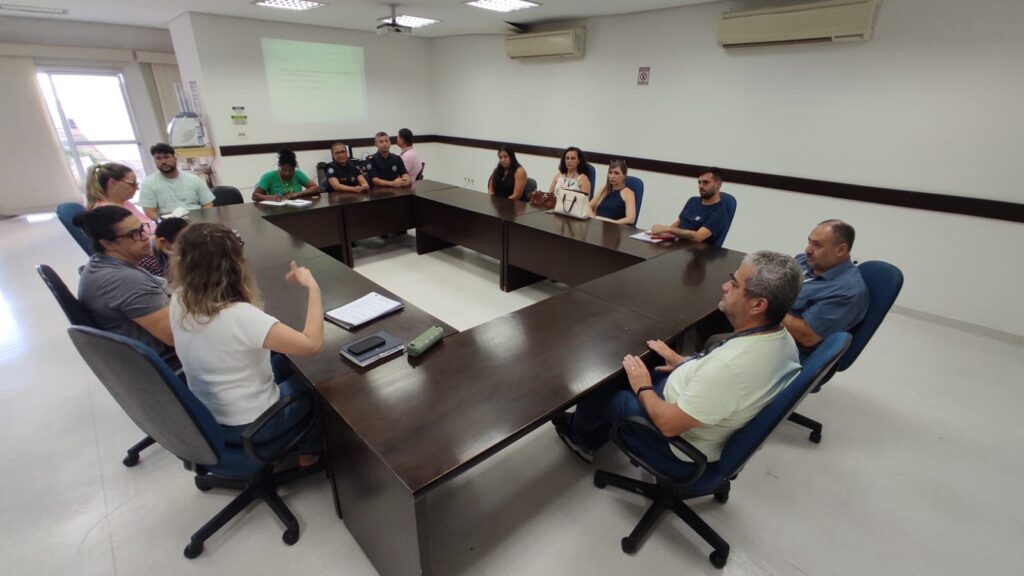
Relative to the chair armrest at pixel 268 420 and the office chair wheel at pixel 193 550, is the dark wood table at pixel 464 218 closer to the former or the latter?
the chair armrest at pixel 268 420

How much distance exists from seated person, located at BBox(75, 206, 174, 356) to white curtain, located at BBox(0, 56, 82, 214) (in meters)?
6.31

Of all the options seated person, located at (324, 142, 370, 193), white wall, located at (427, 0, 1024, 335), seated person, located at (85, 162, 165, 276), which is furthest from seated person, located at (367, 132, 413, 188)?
seated person, located at (85, 162, 165, 276)

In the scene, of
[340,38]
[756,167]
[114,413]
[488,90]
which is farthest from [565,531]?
[340,38]

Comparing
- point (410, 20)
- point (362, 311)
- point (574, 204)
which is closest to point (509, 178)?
point (574, 204)

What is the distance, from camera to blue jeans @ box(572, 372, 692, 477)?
4.57ft

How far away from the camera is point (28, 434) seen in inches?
79.3

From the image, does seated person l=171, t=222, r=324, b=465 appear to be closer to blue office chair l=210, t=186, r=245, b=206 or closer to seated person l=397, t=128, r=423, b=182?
blue office chair l=210, t=186, r=245, b=206

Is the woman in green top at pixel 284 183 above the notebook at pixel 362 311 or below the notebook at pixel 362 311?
above

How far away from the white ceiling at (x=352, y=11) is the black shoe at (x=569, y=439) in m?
3.84

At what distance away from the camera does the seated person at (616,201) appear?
338cm

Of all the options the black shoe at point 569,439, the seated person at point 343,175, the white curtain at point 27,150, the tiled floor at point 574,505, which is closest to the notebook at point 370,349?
the tiled floor at point 574,505

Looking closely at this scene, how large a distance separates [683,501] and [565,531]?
51cm

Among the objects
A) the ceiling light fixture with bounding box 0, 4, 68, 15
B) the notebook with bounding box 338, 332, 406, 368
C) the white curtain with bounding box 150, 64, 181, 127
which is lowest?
the notebook with bounding box 338, 332, 406, 368

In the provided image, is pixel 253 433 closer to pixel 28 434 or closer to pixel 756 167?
pixel 28 434
